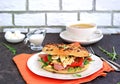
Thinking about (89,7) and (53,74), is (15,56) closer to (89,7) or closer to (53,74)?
(53,74)

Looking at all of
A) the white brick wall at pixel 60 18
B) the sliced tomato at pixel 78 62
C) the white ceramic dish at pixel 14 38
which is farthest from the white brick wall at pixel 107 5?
the sliced tomato at pixel 78 62

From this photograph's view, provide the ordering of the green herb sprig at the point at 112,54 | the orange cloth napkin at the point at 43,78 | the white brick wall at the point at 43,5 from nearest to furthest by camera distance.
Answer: the orange cloth napkin at the point at 43,78, the green herb sprig at the point at 112,54, the white brick wall at the point at 43,5

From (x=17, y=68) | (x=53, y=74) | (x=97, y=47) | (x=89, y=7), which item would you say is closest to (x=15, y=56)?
(x=17, y=68)

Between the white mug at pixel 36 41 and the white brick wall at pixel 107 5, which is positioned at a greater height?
the white brick wall at pixel 107 5

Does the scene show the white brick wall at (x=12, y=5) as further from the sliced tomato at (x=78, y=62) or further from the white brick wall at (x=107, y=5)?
the sliced tomato at (x=78, y=62)

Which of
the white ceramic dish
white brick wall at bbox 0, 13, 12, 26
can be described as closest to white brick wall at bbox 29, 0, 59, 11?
white brick wall at bbox 0, 13, 12, 26

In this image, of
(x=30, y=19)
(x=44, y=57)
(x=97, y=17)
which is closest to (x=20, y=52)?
(x=44, y=57)

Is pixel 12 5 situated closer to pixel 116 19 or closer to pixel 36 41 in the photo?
pixel 36 41

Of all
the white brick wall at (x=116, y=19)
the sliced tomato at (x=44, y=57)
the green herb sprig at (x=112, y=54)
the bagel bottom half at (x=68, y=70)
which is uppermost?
the white brick wall at (x=116, y=19)
